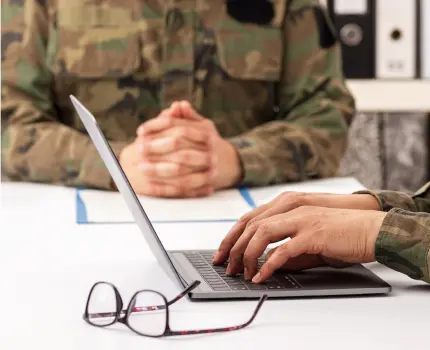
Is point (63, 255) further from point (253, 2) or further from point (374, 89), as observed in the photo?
point (374, 89)

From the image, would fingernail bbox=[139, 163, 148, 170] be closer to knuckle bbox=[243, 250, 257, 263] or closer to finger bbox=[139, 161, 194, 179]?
finger bbox=[139, 161, 194, 179]

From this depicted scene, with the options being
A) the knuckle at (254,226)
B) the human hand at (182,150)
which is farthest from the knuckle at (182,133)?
the knuckle at (254,226)

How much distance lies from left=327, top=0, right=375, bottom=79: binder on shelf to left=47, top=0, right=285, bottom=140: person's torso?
0.78 meters

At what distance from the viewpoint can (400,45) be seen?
2.76m

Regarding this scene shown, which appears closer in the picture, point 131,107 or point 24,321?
point 24,321

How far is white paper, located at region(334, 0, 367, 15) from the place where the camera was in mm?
2711

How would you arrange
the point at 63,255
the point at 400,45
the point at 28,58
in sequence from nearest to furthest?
1. the point at 63,255
2. the point at 28,58
3. the point at 400,45

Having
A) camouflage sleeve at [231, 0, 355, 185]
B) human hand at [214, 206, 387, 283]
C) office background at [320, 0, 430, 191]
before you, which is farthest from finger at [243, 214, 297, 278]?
office background at [320, 0, 430, 191]

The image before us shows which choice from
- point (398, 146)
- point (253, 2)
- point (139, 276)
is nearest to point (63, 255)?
point (139, 276)

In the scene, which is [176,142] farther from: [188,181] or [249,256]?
[249,256]

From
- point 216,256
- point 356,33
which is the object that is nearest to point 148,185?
point 216,256

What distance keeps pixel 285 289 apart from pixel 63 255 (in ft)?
1.18

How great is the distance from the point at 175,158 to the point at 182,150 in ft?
0.07

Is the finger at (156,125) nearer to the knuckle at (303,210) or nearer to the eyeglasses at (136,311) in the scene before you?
the knuckle at (303,210)
